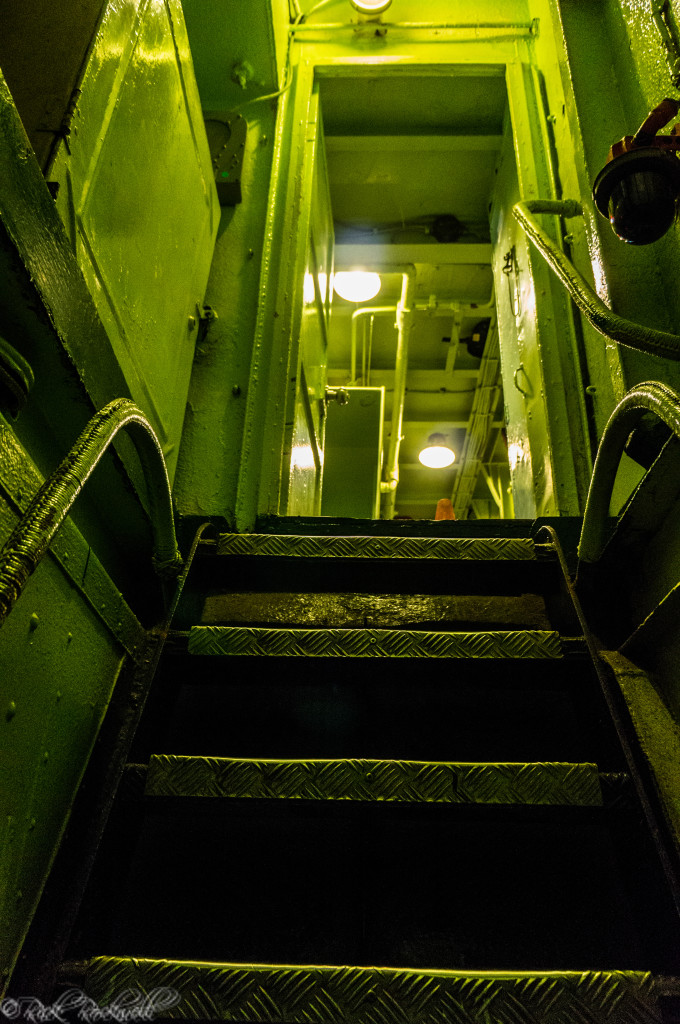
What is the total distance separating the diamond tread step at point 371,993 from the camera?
1.14 m

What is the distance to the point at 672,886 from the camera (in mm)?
1375

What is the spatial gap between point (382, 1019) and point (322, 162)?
15.9ft

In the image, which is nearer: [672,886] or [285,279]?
[672,886]

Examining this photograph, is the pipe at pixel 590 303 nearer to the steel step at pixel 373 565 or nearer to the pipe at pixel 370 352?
the steel step at pixel 373 565

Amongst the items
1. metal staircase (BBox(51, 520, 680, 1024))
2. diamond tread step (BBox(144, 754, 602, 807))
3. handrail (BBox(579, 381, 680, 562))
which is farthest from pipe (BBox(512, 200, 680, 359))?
diamond tread step (BBox(144, 754, 602, 807))

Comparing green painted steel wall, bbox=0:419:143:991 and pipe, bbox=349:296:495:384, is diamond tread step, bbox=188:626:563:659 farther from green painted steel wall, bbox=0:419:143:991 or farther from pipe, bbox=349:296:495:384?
pipe, bbox=349:296:495:384

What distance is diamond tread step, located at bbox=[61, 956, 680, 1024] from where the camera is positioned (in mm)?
1144

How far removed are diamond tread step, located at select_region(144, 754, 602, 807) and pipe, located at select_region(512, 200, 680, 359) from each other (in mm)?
1173

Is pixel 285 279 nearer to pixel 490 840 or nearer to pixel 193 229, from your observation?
pixel 193 229

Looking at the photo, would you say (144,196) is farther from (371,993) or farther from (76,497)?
(371,993)

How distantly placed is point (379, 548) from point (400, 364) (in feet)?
17.7

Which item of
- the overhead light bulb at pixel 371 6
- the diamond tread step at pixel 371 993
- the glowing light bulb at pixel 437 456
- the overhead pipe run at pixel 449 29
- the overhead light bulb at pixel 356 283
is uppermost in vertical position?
the glowing light bulb at pixel 437 456

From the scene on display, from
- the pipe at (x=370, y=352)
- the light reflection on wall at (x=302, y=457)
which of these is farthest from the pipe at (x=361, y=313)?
the light reflection on wall at (x=302, y=457)

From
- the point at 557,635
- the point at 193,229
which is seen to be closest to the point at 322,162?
the point at 193,229
